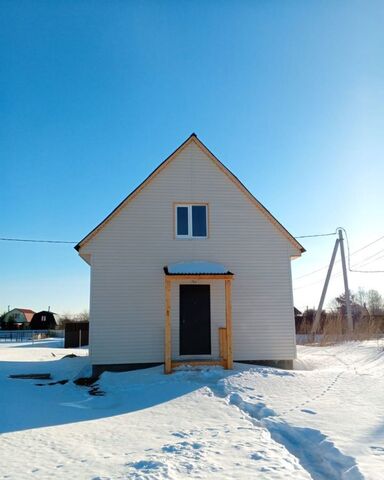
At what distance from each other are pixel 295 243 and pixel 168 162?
475 cm

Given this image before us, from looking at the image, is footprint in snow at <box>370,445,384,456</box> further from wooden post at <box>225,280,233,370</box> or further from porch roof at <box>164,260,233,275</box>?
porch roof at <box>164,260,233,275</box>

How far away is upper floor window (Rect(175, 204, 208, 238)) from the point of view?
13.4 metres

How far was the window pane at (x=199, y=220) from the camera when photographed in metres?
13.5

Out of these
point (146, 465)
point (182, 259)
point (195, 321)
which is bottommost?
point (146, 465)

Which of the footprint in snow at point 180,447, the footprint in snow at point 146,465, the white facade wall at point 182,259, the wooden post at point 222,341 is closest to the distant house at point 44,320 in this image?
the white facade wall at point 182,259

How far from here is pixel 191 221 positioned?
1351 cm

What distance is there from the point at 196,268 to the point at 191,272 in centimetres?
36

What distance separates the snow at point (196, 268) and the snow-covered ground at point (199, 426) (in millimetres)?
2686

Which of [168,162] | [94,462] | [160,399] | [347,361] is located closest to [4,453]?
[94,462]

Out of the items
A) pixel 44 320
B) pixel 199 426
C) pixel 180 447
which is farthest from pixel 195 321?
pixel 44 320

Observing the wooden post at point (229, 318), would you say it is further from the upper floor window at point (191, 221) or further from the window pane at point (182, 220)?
the window pane at point (182, 220)

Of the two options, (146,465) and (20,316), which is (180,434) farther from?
(20,316)

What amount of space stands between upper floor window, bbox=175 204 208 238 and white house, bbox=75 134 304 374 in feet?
0.10

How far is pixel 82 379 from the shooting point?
1224 cm
